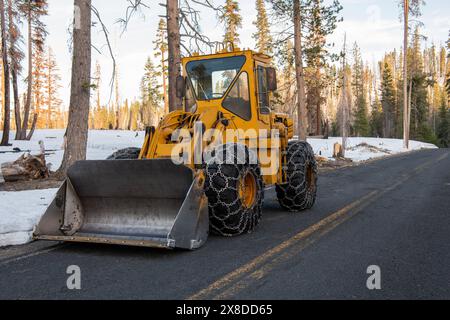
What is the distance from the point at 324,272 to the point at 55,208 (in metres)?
3.67

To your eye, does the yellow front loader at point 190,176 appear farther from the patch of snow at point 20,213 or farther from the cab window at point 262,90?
the patch of snow at point 20,213

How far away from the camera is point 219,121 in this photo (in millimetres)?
7008

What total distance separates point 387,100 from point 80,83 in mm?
75909

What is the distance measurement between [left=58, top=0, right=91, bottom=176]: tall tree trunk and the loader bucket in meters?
5.53

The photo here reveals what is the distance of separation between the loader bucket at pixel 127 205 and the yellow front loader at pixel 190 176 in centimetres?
1

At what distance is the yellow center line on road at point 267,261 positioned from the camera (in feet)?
13.0

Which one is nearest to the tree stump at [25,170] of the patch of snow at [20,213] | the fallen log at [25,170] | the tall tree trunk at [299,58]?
the fallen log at [25,170]

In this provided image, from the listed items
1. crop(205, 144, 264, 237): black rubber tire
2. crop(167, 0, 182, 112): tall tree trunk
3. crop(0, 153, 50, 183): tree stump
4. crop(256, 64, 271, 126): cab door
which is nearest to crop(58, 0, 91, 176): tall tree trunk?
crop(0, 153, 50, 183): tree stump

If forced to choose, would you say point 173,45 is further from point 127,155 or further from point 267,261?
point 267,261

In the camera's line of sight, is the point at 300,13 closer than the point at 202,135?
No

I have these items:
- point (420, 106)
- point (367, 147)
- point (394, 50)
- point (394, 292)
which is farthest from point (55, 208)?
point (394, 50)

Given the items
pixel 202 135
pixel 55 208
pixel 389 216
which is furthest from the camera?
pixel 389 216

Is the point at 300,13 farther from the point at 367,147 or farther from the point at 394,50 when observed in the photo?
the point at 394,50
